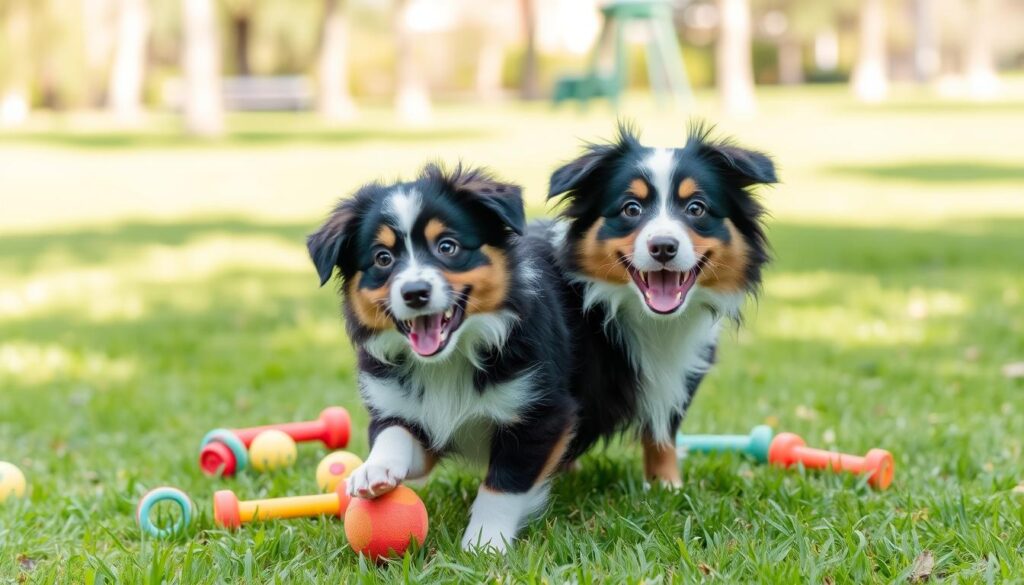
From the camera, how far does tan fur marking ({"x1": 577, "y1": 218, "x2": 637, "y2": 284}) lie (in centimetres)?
401

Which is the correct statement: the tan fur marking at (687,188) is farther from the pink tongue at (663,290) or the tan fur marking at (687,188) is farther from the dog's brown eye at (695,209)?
the pink tongue at (663,290)

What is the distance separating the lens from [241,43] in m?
48.6

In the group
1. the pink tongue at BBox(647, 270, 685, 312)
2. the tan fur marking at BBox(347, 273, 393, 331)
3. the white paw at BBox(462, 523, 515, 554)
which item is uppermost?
the tan fur marking at BBox(347, 273, 393, 331)

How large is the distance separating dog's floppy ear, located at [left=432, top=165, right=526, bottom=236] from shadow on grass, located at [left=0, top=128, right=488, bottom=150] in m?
19.6

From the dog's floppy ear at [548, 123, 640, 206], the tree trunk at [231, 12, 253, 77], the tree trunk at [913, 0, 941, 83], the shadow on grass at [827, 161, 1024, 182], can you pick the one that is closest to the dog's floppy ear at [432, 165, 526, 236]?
the dog's floppy ear at [548, 123, 640, 206]

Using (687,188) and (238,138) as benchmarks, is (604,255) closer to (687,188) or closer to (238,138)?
(687,188)

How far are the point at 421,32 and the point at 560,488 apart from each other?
53396 mm

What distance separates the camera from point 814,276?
32.2 ft

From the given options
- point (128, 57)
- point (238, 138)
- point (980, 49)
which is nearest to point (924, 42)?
point (980, 49)

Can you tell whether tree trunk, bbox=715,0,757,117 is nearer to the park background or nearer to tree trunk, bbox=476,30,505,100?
the park background

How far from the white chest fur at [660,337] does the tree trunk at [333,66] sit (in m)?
29.3

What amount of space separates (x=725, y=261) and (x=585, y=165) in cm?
61

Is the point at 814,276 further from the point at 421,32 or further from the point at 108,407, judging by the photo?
the point at 421,32

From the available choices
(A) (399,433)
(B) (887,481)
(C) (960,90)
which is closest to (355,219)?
(A) (399,433)
